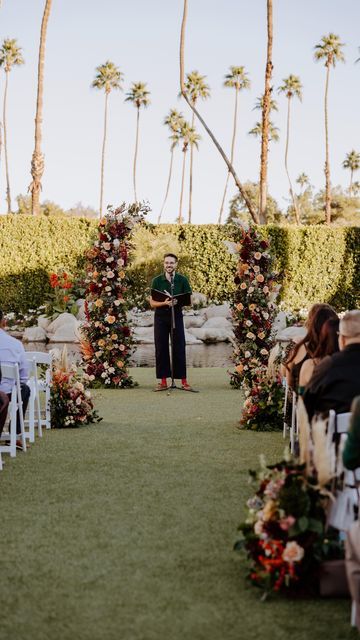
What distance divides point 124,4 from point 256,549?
2902 centimetres

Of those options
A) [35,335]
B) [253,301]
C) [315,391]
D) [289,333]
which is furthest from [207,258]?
[315,391]

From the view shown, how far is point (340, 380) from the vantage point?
14.6 feet

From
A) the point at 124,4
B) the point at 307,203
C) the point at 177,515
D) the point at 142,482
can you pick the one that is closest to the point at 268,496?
the point at 177,515

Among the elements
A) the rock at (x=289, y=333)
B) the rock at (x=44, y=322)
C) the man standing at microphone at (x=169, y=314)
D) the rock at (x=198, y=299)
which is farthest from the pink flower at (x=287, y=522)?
the rock at (x=198, y=299)

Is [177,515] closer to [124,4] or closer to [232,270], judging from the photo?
[232,270]

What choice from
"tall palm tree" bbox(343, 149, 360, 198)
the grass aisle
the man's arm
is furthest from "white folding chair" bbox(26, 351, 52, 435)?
"tall palm tree" bbox(343, 149, 360, 198)

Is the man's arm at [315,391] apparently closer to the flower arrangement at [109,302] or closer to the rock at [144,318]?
the flower arrangement at [109,302]

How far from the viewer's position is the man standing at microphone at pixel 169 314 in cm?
1248

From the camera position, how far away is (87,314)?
1370cm

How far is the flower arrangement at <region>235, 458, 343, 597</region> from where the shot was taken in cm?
387

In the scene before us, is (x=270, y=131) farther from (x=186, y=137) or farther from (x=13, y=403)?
(x=13, y=403)

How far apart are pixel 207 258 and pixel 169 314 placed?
13.2 meters

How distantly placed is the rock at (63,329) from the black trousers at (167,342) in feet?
27.3

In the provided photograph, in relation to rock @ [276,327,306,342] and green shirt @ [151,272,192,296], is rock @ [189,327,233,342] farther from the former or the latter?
green shirt @ [151,272,192,296]
